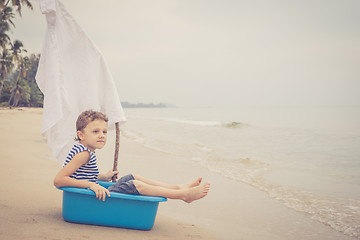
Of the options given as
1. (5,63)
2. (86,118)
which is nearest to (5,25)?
(5,63)

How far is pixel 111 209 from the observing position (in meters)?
2.50

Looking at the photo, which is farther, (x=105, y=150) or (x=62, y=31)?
(x=105, y=150)

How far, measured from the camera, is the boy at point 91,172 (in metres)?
2.44

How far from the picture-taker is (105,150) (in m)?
7.92

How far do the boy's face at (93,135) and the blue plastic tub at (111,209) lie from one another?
46 cm

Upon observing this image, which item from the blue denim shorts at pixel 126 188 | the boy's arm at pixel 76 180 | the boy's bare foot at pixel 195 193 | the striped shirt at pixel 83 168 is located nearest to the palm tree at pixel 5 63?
the striped shirt at pixel 83 168

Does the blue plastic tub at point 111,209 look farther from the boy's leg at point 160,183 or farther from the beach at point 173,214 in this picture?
the boy's leg at point 160,183

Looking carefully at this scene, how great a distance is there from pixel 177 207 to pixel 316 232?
5.43ft

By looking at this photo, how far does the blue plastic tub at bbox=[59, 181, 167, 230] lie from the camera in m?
2.46

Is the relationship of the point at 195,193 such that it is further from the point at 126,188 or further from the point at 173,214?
the point at 173,214

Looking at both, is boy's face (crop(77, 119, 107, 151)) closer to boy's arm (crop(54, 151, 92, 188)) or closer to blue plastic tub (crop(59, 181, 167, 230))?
boy's arm (crop(54, 151, 92, 188))

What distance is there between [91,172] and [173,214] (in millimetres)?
1257

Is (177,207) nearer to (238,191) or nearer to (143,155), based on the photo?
(238,191)

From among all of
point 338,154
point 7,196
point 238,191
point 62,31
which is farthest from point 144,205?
point 338,154
